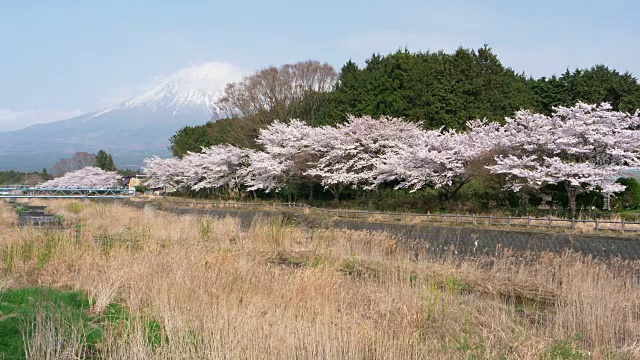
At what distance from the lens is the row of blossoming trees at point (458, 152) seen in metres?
22.1

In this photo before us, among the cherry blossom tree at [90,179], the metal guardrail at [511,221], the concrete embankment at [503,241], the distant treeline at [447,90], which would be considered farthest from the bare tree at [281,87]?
the cherry blossom tree at [90,179]

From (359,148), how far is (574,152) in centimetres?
1389

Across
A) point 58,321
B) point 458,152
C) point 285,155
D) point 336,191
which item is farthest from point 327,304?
point 285,155

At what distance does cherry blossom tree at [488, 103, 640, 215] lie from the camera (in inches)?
850

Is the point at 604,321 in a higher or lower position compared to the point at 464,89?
lower

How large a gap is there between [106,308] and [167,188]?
65934mm

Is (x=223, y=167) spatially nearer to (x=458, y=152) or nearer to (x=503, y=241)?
(x=458, y=152)

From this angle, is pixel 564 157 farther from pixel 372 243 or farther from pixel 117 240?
pixel 117 240

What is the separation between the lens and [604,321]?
667 centimetres

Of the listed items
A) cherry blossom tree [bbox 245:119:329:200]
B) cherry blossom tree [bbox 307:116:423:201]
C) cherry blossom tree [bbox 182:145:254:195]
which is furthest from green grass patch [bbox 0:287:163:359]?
cherry blossom tree [bbox 182:145:254:195]

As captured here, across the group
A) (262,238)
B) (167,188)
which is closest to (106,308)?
(262,238)

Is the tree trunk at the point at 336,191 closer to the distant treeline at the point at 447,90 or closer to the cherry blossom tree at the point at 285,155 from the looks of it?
the cherry blossom tree at the point at 285,155

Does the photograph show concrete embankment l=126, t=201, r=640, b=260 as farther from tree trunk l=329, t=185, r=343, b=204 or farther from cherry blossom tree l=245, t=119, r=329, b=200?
cherry blossom tree l=245, t=119, r=329, b=200

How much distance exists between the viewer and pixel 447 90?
35281 millimetres
